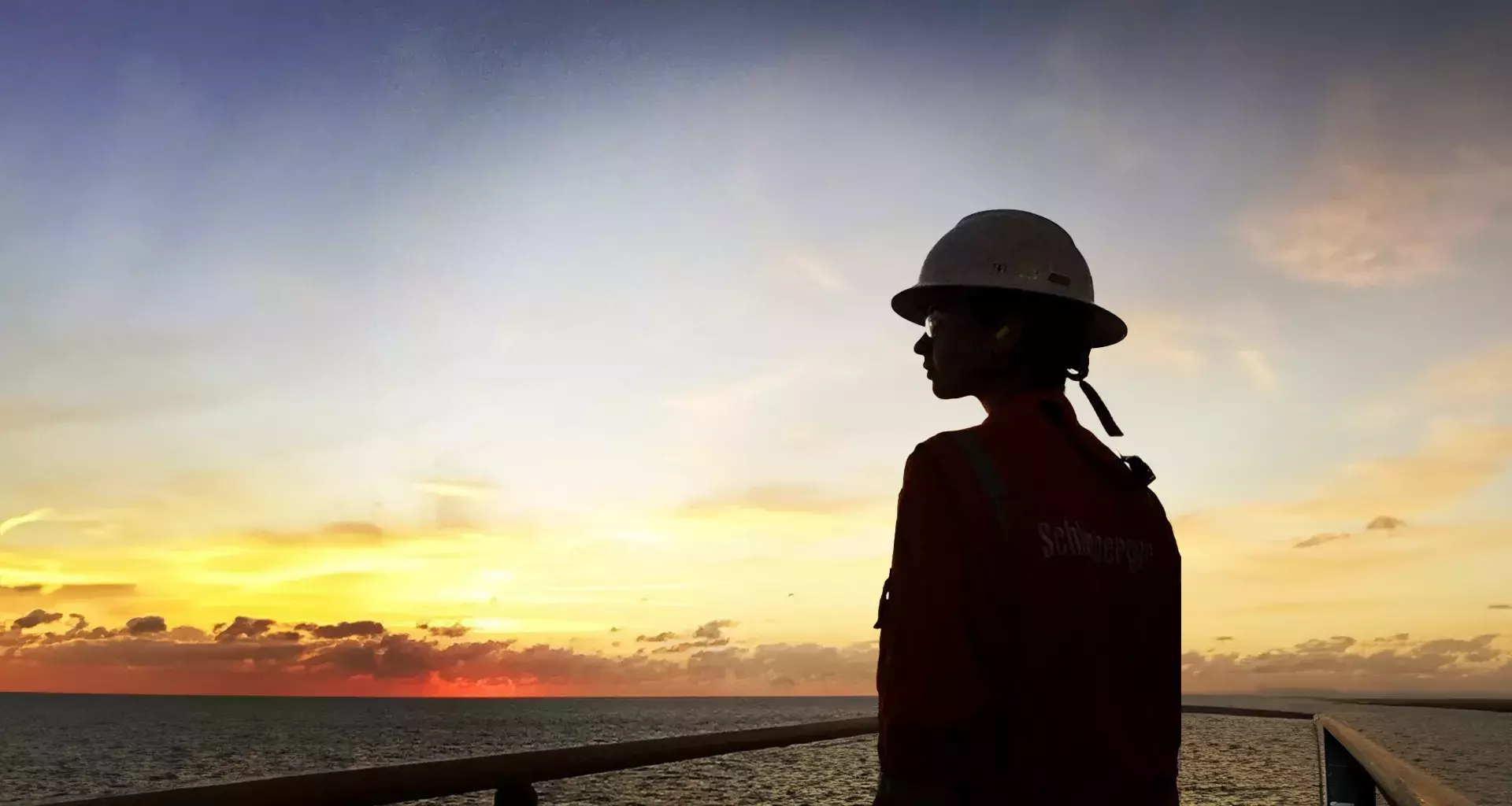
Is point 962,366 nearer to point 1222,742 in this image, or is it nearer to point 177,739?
point 1222,742

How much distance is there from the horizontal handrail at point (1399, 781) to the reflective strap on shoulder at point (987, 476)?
1117 millimetres

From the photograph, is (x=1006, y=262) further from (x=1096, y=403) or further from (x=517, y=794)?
(x=517, y=794)

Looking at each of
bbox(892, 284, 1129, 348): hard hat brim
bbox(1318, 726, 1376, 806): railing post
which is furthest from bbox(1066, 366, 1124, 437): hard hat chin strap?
bbox(1318, 726, 1376, 806): railing post

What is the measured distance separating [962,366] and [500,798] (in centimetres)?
160

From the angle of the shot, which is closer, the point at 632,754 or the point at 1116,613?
the point at 1116,613

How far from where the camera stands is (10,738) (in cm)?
19138

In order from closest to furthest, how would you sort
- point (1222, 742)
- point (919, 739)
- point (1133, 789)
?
point (919, 739) → point (1133, 789) → point (1222, 742)

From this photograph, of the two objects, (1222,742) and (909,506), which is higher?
(909,506)

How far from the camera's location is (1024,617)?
2.13 meters

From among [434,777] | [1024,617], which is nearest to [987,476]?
[1024,617]

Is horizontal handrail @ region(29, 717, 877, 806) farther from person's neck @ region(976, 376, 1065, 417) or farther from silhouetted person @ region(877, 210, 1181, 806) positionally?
person's neck @ region(976, 376, 1065, 417)

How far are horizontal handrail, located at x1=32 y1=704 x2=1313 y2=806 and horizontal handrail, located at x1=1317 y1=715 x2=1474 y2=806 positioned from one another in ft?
5.97

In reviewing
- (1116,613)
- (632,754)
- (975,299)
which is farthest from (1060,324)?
(632,754)

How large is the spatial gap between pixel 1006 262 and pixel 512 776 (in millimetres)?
1730
